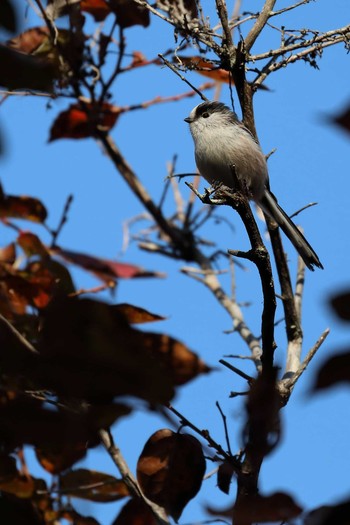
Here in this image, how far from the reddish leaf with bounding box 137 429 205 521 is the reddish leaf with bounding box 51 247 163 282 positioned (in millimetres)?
→ 353

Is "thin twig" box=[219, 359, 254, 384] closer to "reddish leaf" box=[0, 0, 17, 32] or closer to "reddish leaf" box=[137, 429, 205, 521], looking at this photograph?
"reddish leaf" box=[137, 429, 205, 521]

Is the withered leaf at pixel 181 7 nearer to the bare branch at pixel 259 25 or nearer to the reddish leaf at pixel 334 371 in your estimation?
the bare branch at pixel 259 25

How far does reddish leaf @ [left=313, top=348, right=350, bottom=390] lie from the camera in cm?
58

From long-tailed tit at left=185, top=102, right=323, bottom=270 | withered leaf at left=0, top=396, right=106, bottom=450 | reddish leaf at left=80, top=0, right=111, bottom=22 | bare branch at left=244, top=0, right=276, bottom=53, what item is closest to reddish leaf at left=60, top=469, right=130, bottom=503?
withered leaf at left=0, top=396, right=106, bottom=450

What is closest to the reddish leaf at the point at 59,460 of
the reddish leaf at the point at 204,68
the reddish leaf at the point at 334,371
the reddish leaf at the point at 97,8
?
the reddish leaf at the point at 334,371

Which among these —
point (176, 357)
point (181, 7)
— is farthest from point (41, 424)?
point (181, 7)

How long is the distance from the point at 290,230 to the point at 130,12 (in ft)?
3.65

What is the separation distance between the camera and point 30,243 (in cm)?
155

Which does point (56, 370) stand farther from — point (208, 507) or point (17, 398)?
point (208, 507)

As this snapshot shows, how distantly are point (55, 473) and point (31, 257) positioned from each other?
18.7 inches

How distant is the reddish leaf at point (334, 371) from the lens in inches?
22.7

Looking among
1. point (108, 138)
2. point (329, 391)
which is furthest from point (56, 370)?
point (108, 138)

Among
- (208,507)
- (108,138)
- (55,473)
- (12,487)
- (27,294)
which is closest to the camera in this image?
(208,507)

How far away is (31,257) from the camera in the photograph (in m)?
1.57
